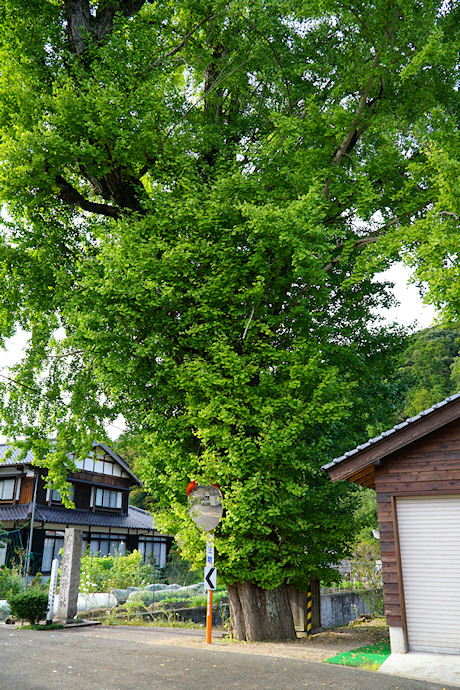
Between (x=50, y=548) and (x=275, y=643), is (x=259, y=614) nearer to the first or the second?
(x=275, y=643)

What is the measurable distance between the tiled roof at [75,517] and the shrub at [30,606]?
42.1 ft

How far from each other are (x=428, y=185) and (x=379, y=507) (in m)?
8.03

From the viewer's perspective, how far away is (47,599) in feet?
40.7

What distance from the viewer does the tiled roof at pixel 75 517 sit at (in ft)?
84.9

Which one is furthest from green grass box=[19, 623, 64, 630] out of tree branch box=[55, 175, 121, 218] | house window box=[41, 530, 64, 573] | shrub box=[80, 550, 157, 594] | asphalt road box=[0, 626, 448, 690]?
house window box=[41, 530, 64, 573]

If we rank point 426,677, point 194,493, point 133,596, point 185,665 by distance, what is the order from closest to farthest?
point 426,677 < point 185,665 < point 194,493 < point 133,596

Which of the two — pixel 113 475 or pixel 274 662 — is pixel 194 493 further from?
pixel 113 475

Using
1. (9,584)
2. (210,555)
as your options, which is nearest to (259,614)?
(210,555)

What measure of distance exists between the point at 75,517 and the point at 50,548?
6.71ft

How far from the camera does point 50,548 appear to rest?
2753cm

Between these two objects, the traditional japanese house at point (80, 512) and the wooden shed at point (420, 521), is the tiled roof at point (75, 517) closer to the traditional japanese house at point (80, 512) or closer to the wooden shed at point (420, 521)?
the traditional japanese house at point (80, 512)

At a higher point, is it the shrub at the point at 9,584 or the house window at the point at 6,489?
the house window at the point at 6,489

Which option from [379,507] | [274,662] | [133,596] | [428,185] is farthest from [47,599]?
[428,185]

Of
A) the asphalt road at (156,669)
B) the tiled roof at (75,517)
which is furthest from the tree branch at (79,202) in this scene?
the tiled roof at (75,517)
